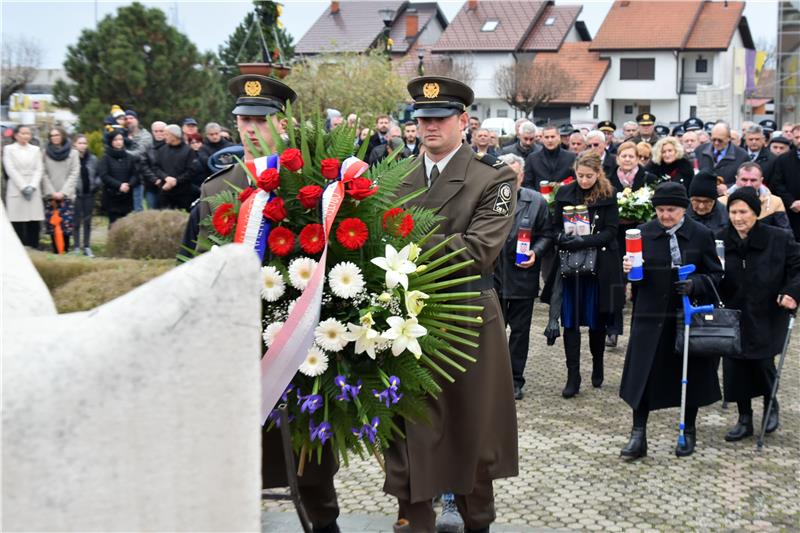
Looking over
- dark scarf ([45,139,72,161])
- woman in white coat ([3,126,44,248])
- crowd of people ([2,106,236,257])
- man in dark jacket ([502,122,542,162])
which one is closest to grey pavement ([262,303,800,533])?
man in dark jacket ([502,122,542,162])

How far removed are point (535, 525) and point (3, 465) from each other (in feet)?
14.9

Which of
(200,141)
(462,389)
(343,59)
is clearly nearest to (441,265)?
(462,389)

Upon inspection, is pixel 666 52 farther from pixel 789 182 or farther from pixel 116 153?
pixel 116 153

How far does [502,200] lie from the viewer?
5.30 m

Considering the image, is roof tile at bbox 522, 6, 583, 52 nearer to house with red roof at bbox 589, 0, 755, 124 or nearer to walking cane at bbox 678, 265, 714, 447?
house with red roof at bbox 589, 0, 755, 124

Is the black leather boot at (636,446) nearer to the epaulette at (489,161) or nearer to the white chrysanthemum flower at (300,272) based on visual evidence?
the epaulette at (489,161)

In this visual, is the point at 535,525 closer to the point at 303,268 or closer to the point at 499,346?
the point at 499,346

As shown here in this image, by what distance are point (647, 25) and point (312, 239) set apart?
2537 inches

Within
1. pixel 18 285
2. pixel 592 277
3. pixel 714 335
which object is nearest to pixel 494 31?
pixel 592 277

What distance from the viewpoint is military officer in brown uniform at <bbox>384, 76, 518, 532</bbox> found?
5.00 meters

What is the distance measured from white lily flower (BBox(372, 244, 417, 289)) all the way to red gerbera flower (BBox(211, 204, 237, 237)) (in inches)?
24.0

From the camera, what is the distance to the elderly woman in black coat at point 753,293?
25.6 feet

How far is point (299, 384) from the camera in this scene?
4.36 m

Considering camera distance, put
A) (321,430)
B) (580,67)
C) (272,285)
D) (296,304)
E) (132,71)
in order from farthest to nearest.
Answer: (580,67) → (132,71) → (321,430) → (272,285) → (296,304)
